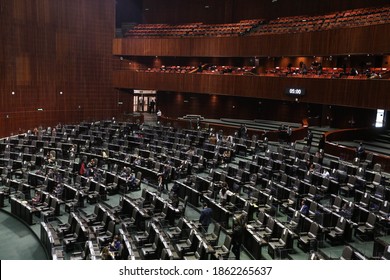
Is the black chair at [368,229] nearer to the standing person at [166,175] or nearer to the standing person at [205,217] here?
the standing person at [205,217]

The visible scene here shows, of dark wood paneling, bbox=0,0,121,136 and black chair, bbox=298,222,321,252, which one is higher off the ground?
dark wood paneling, bbox=0,0,121,136

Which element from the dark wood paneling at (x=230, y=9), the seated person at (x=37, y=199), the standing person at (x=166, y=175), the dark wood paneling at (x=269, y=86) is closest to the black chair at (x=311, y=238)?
the standing person at (x=166, y=175)

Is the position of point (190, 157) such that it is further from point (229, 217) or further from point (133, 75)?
point (133, 75)

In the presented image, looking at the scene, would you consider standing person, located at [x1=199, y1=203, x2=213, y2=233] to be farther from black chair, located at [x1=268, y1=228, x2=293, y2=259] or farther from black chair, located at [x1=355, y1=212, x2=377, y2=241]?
black chair, located at [x1=355, y1=212, x2=377, y2=241]

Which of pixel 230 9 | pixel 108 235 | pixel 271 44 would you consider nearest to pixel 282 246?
pixel 108 235

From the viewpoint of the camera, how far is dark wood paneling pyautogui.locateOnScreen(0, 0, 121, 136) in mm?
26047

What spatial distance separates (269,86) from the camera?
2431cm

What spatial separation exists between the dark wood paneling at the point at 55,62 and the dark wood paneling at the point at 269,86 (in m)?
1.99

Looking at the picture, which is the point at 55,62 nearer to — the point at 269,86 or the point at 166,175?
the point at 269,86

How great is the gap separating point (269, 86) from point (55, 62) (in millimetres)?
14365

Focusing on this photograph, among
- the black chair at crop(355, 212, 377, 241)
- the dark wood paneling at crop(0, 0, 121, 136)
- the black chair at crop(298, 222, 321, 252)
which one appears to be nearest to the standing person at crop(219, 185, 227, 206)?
the black chair at crop(298, 222, 321, 252)

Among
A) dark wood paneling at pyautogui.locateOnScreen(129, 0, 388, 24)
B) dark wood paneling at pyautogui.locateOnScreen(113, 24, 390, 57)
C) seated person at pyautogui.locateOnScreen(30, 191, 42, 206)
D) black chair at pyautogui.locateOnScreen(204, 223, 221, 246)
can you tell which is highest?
dark wood paneling at pyautogui.locateOnScreen(129, 0, 388, 24)

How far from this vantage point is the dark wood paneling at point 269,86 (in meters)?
19.0

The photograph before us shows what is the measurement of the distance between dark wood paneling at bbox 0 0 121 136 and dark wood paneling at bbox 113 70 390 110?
1.99 m
